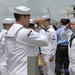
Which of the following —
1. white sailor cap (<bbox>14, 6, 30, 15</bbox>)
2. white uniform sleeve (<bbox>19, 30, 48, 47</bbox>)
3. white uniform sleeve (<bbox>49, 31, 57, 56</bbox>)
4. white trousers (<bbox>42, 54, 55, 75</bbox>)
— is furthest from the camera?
white trousers (<bbox>42, 54, 55, 75</bbox>)

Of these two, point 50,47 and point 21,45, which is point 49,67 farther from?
point 21,45

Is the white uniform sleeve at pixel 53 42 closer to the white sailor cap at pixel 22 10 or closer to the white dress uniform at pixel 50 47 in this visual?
the white dress uniform at pixel 50 47

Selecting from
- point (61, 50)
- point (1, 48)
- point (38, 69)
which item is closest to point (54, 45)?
point (61, 50)

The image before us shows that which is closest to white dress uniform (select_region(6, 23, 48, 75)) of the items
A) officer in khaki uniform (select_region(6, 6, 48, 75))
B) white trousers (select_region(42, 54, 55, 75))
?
officer in khaki uniform (select_region(6, 6, 48, 75))

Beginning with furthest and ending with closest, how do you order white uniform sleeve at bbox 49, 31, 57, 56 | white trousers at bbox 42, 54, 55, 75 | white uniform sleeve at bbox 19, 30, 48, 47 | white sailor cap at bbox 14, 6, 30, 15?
1. white trousers at bbox 42, 54, 55, 75
2. white uniform sleeve at bbox 49, 31, 57, 56
3. white sailor cap at bbox 14, 6, 30, 15
4. white uniform sleeve at bbox 19, 30, 48, 47

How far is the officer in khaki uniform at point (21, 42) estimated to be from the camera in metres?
6.82

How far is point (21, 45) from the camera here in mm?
6922

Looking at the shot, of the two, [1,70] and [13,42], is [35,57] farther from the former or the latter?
[1,70]

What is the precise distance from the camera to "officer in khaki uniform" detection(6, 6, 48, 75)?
6820 millimetres

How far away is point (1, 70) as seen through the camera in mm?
9719

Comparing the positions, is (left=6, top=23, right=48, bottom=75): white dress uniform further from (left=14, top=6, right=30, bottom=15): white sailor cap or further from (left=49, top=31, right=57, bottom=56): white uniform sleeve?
(left=49, top=31, right=57, bottom=56): white uniform sleeve

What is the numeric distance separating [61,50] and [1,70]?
363 centimetres

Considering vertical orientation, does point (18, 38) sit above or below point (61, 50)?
above

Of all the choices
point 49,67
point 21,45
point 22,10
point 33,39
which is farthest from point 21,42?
point 49,67
